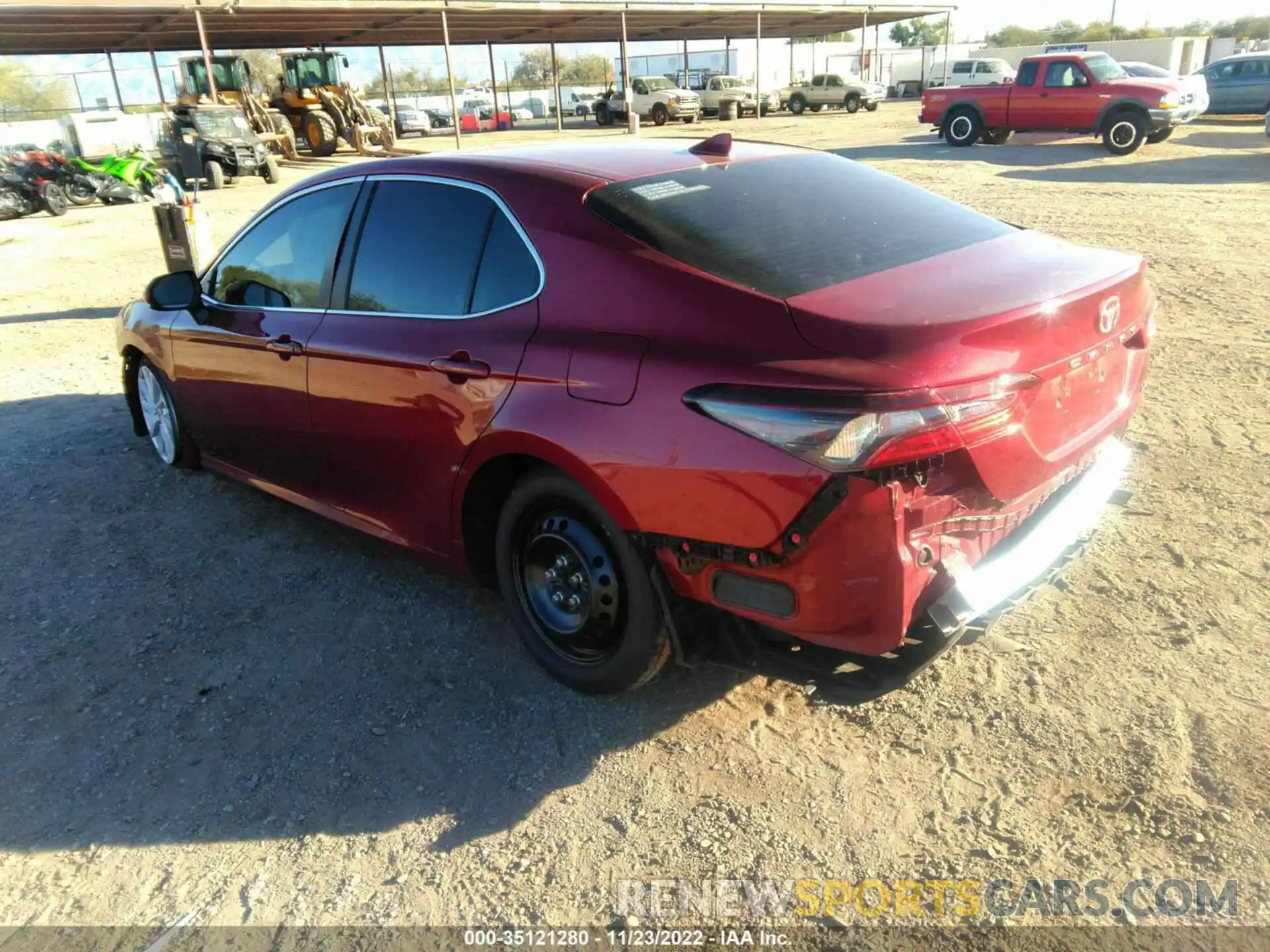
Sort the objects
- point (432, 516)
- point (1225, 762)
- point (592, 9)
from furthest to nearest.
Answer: point (592, 9), point (432, 516), point (1225, 762)

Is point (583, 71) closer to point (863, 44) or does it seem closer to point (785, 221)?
point (863, 44)

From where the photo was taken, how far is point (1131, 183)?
14.7m

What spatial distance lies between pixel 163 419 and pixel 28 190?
1862cm

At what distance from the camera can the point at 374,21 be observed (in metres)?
32.2

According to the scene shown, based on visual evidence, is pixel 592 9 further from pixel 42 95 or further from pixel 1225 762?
pixel 42 95

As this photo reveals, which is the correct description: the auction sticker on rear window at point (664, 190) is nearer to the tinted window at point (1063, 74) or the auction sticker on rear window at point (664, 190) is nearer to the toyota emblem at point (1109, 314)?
the toyota emblem at point (1109, 314)

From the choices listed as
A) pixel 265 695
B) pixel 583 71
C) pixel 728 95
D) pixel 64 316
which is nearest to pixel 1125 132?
pixel 64 316

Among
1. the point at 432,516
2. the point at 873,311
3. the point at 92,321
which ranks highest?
the point at 873,311

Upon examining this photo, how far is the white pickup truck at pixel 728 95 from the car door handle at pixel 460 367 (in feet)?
133

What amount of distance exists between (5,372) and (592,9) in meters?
30.9

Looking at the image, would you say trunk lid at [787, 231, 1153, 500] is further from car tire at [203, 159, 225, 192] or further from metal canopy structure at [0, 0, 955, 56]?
metal canopy structure at [0, 0, 955, 56]

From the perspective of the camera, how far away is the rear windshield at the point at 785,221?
8.96 feet

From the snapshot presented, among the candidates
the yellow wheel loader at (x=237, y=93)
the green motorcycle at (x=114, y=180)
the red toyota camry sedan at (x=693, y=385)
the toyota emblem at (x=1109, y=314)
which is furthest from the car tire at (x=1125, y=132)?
the yellow wheel loader at (x=237, y=93)

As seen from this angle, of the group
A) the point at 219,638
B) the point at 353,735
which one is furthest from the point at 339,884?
the point at 219,638
